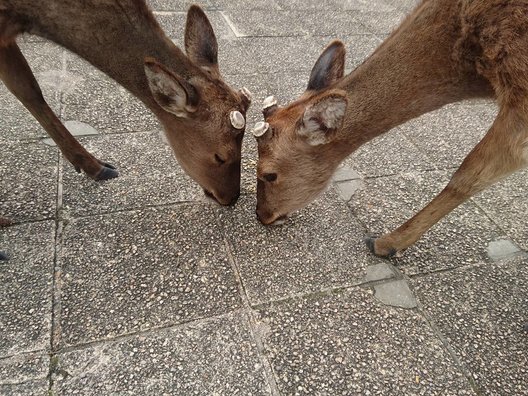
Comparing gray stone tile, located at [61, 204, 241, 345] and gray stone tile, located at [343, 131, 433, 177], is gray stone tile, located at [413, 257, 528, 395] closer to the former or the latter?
gray stone tile, located at [343, 131, 433, 177]

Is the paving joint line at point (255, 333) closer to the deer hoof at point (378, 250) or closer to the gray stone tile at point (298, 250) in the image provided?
the gray stone tile at point (298, 250)

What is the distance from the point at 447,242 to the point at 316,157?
4.42 ft

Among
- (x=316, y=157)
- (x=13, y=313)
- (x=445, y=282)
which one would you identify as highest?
(x=316, y=157)

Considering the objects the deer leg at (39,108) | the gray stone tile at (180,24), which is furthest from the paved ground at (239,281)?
the gray stone tile at (180,24)

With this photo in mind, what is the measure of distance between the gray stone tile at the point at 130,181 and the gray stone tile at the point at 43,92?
0.54m

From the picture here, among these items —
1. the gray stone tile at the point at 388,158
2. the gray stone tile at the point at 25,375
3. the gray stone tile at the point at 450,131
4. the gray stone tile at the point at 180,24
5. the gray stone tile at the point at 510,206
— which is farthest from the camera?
the gray stone tile at the point at 180,24

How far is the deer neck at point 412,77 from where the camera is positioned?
2674 mm

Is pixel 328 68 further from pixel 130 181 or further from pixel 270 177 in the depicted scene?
→ pixel 130 181

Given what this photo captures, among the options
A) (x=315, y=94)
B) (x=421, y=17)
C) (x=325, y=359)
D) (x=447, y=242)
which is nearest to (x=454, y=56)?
Answer: (x=421, y=17)

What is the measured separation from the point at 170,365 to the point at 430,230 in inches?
90.8

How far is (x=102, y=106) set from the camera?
454cm

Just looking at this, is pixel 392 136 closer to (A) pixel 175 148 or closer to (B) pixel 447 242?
(B) pixel 447 242

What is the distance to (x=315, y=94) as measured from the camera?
303cm

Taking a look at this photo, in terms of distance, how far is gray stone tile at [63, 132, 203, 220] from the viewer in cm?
352
